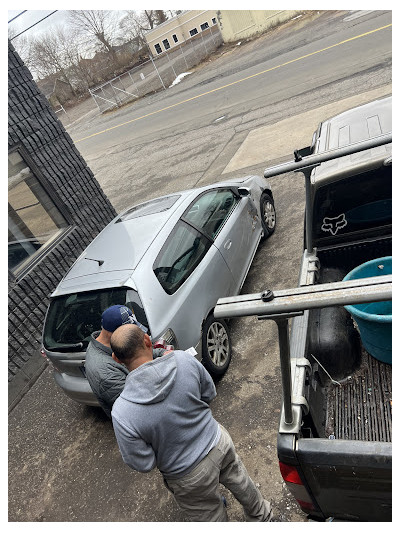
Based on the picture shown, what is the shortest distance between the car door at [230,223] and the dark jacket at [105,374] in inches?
79.8

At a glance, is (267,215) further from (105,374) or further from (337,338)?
(105,374)

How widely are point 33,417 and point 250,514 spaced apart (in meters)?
3.33

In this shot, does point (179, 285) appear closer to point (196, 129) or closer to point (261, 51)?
point (196, 129)

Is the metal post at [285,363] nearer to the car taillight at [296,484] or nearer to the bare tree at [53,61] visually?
the car taillight at [296,484]

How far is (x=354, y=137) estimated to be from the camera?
364 cm

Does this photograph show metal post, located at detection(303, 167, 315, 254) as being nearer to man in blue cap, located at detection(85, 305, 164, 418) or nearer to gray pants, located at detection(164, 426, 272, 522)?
man in blue cap, located at detection(85, 305, 164, 418)

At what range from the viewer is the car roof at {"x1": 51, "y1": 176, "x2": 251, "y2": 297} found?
3780 millimetres

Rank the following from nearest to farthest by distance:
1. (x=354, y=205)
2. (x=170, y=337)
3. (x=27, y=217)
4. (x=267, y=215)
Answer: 1. (x=354, y=205)
2. (x=170, y=337)
3. (x=267, y=215)
4. (x=27, y=217)

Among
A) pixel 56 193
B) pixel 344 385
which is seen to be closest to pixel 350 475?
pixel 344 385

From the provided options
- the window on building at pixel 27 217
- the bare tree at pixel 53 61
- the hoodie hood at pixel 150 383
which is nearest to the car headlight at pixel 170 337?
the hoodie hood at pixel 150 383

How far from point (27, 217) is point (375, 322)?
5.98 metres

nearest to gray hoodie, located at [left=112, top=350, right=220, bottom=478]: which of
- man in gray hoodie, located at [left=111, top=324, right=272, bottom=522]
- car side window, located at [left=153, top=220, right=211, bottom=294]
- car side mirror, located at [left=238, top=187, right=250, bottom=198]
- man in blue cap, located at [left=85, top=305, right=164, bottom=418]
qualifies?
man in gray hoodie, located at [left=111, top=324, right=272, bottom=522]

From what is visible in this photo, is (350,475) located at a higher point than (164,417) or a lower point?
lower

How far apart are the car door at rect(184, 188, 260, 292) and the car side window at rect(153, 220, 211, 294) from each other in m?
0.18
